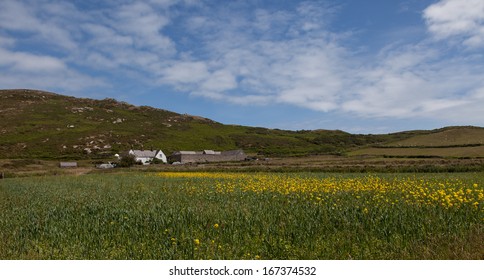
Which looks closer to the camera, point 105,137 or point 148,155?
point 148,155

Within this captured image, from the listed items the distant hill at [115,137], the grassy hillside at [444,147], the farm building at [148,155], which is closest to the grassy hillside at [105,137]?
the distant hill at [115,137]

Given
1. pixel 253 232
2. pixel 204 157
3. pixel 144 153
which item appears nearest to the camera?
pixel 253 232

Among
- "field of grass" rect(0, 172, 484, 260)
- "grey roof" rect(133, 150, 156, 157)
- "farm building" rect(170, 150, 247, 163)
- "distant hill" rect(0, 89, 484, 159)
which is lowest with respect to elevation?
"field of grass" rect(0, 172, 484, 260)

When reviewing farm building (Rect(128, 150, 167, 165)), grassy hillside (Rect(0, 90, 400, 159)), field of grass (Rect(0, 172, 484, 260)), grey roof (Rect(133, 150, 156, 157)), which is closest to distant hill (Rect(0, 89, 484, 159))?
grassy hillside (Rect(0, 90, 400, 159))

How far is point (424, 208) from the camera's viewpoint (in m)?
11.6

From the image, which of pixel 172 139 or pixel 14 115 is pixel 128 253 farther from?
pixel 14 115

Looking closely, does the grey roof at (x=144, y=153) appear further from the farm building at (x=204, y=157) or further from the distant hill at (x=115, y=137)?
the distant hill at (x=115, y=137)

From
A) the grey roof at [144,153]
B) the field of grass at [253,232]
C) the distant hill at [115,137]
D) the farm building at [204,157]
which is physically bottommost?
the field of grass at [253,232]

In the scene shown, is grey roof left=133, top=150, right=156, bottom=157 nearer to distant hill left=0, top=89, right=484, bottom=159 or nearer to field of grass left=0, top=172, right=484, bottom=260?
distant hill left=0, top=89, right=484, bottom=159

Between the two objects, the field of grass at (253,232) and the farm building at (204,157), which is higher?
the farm building at (204,157)

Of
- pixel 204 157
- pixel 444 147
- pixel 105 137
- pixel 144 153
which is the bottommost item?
pixel 444 147

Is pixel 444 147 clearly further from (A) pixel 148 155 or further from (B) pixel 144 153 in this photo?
(B) pixel 144 153

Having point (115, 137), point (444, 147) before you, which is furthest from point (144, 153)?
point (444, 147)

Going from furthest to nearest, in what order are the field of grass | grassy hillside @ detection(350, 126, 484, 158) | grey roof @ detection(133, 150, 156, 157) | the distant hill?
grey roof @ detection(133, 150, 156, 157), the distant hill, grassy hillside @ detection(350, 126, 484, 158), the field of grass
